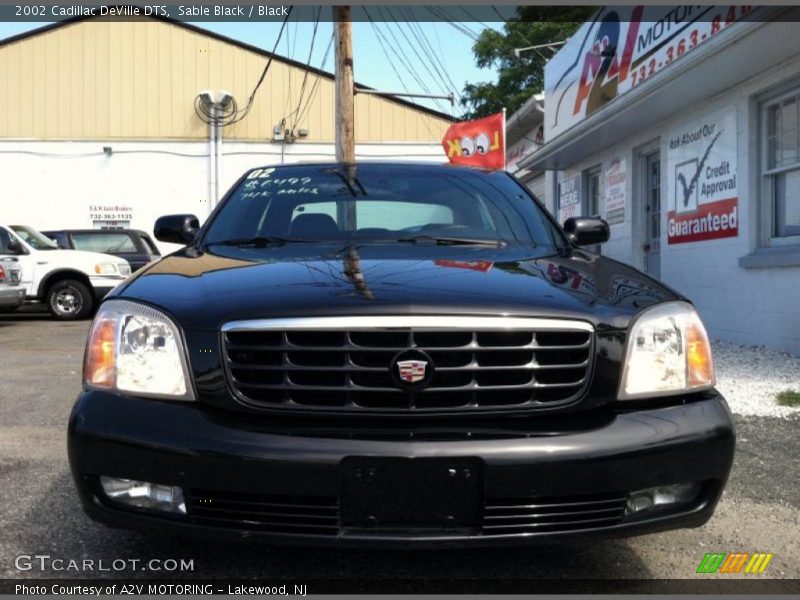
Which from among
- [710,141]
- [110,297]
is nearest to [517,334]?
[110,297]

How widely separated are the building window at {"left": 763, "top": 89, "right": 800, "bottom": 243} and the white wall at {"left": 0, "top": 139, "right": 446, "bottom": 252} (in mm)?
16296

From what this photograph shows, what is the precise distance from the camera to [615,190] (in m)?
11.5

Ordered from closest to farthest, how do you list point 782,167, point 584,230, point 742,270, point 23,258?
point 584,230 → point 782,167 → point 742,270 → point 23,258

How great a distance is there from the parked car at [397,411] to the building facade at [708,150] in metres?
4.90

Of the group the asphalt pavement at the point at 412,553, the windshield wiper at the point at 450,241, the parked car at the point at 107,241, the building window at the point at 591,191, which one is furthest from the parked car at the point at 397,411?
the parked car at the point at 107,241

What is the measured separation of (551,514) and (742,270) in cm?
662

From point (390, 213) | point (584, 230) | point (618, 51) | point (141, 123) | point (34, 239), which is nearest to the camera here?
point (390, 213)

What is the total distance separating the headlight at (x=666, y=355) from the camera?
239 centimetres

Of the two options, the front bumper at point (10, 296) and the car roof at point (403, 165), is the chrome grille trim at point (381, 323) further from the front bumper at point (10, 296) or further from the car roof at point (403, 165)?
the front bumper at point (10, 296)

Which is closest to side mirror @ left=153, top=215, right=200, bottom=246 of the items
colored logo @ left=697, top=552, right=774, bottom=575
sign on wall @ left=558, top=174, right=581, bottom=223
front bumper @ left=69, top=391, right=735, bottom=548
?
front bumper @ left=69, top=391, right=735, bottom=548

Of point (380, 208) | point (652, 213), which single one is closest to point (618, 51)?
point (652, 213)

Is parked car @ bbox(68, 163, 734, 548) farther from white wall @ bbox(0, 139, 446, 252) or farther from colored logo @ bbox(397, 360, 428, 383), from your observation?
white wall @ bbox(0, 139, 446, 252)

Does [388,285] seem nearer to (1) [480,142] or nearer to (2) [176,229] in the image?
(2) [176,229]

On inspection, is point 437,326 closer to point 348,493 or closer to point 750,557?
point 348,493
